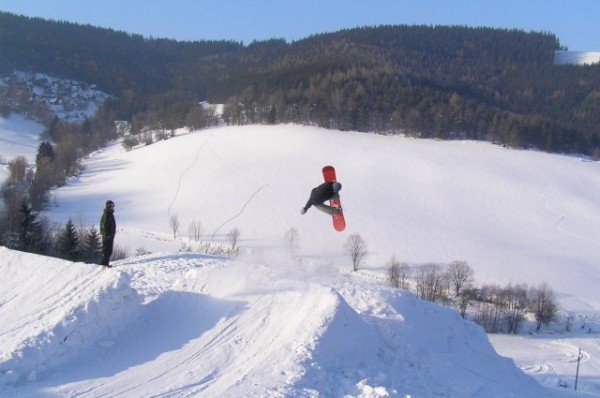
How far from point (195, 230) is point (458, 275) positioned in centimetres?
2887

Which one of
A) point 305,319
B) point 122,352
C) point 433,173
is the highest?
point 433,173

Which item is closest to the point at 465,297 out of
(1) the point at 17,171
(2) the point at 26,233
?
(2) the point at 26,233

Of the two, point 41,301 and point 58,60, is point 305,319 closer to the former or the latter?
point 41,301

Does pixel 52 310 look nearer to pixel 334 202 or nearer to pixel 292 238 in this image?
pixel 334 202

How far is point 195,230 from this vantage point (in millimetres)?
58219

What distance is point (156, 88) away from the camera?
19438 cm

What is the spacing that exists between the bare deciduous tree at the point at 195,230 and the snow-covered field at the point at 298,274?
123cm

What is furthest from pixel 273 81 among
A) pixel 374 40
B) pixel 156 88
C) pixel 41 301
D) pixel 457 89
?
pixel 41 301

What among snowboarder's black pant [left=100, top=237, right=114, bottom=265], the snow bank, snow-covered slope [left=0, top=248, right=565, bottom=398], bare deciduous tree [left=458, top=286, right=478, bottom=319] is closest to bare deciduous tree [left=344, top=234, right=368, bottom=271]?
bare deciduous tree [left=458, top=286, right=478, bottom=319]

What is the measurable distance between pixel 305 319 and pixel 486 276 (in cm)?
4411

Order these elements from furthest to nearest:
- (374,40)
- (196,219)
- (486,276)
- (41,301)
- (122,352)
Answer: (374,40) → (196,219) → (486,276) → (41,301) → (122,352)

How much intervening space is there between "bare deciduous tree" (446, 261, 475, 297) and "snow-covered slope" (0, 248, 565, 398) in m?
34.3

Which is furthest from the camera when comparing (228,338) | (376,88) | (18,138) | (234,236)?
(18,138)

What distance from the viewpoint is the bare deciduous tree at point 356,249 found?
5169 centimetres
